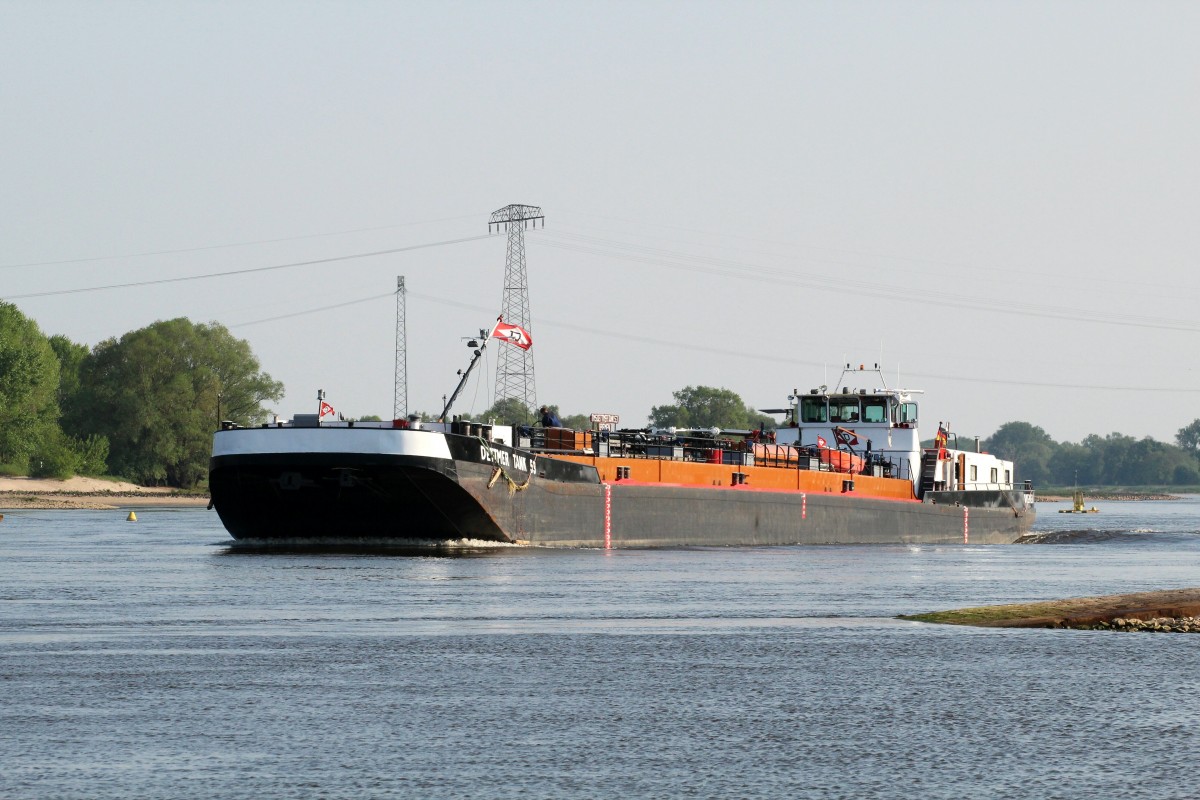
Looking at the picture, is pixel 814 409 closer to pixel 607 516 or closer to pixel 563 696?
pixel 607 516

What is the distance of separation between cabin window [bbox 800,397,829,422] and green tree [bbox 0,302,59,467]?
8049cm

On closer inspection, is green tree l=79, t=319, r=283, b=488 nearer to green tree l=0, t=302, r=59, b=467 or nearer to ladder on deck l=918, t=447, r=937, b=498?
green tree l=0, t=302, r=59, b=467

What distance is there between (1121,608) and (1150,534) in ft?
189

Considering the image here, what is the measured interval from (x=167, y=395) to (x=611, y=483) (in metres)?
96.1

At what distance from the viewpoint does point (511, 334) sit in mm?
45844

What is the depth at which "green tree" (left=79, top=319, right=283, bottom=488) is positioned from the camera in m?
135

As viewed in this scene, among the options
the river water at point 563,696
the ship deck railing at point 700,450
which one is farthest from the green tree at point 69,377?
the river water at point 563,696

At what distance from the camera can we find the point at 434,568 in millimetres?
33781

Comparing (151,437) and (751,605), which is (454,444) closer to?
(751,605)

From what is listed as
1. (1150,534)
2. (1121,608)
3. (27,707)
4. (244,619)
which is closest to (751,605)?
(1121,608)

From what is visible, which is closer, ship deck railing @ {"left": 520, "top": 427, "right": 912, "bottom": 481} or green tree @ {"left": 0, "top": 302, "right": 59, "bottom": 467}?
ship deck railing @ {"left": 520, "top": 427, "right": 912, "bottom": 481}

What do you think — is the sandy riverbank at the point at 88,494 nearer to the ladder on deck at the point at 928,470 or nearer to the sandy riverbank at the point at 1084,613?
the ladder on deck at the point at 928,470

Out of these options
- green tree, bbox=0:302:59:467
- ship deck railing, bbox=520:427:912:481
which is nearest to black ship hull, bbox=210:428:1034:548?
ship deck railing, bbox=520:427:912:481

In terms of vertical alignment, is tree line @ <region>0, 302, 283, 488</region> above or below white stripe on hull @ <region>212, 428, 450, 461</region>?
above
